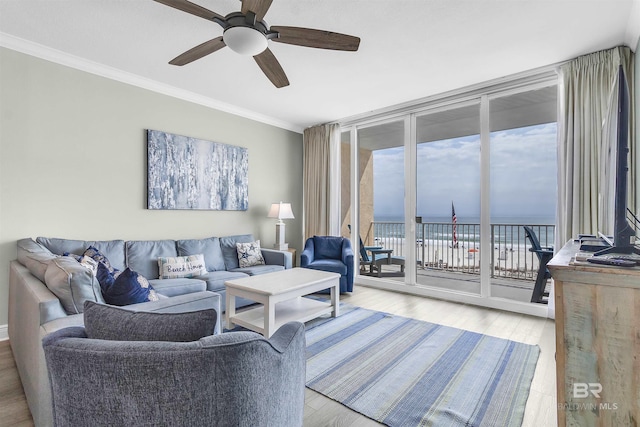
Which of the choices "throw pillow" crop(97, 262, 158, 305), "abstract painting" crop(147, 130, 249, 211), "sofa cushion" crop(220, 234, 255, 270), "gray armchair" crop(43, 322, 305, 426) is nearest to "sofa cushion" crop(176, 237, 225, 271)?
"sofa cushion" crop(220, 234, 255, 270)

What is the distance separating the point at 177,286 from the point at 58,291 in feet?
4.96

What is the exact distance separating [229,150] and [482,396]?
12.9 ft

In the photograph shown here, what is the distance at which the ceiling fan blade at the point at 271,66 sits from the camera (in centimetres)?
239

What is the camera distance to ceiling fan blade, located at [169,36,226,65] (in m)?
2.22

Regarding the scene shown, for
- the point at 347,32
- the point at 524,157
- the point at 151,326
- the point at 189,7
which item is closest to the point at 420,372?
the point at 151,326

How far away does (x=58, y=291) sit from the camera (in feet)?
4.89

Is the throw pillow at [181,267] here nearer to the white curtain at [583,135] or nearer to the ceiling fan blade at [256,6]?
the ceiling fan blade at [256,6]

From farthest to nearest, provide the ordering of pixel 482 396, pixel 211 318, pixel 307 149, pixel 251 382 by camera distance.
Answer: pixel 307 149 < pixel 482 396 < pixel 211 318 < pixel 251 382

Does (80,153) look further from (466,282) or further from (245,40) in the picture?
(466,282)

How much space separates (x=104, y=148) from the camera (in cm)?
327

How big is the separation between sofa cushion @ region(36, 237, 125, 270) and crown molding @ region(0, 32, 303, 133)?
5.58 feet

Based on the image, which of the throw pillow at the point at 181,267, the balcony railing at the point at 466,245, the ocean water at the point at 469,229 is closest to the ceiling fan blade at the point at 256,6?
the throw pillow at the point at 181,267

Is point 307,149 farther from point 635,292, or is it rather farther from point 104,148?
point 635,292

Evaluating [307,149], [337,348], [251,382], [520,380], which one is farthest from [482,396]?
[307,149]
